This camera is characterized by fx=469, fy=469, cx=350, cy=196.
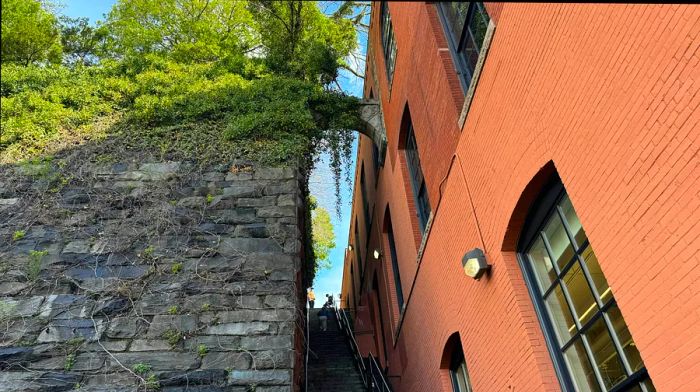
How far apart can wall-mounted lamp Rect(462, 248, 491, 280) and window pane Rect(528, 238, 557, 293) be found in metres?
0.50

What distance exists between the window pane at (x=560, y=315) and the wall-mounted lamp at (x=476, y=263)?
0.76 meters

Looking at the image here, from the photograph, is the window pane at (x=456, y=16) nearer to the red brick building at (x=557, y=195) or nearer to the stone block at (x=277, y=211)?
the red brick building at (x=557, y=195)

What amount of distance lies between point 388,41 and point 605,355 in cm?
855

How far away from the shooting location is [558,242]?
13.3ft

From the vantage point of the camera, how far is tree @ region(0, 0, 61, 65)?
31.5ft

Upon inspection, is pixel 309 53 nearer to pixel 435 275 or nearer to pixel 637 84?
pixel 435 275

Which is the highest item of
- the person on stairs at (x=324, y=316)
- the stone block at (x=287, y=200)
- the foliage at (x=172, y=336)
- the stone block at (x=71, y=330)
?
the person on stairs at (x=324, y=316)

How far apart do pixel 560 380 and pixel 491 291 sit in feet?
3.80

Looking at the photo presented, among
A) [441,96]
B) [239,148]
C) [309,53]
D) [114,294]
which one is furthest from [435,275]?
[309,53]

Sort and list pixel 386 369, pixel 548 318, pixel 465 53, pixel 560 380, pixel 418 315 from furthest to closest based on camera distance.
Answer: pixel 386 369 < pixel 418 315 < pixel 465 53 < pixel 548 318 < pixel 560 380

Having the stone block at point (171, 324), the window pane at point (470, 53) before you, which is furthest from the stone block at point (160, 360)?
the window pane at point (470, 53)

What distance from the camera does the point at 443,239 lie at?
634 cm

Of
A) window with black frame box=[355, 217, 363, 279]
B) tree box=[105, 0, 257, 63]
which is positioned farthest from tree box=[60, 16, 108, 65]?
window with black frame box=[355, 217, 363, 279]

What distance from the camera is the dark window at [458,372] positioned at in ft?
20.7
